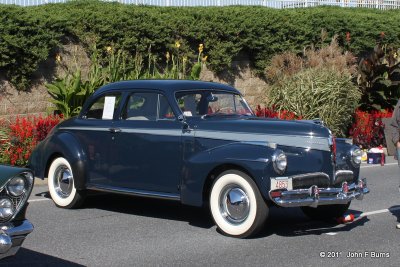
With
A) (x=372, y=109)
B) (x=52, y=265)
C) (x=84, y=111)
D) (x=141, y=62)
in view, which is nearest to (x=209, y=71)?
(x=141, y=62)

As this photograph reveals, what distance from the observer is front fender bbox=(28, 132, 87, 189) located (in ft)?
31.2

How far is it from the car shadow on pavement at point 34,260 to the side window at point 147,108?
252 cm

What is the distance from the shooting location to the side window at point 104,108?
9.60 meters

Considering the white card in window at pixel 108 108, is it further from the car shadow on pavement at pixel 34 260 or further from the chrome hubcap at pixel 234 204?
the car shadow on pavement at pixel 34 260

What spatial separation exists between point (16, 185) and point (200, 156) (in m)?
3.23

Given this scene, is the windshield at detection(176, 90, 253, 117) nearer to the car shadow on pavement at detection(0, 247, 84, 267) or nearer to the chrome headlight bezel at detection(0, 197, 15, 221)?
the car shadow on pavement at detection(0, 247, 84, 267)

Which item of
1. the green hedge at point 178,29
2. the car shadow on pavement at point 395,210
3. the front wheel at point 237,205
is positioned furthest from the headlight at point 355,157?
the green hedge at point 178,29

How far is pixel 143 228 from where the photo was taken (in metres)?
8.64

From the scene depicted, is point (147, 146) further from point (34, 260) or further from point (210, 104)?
point (34, 260)

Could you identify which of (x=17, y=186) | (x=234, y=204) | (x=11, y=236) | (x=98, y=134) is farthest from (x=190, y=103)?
(x=11, y=236)

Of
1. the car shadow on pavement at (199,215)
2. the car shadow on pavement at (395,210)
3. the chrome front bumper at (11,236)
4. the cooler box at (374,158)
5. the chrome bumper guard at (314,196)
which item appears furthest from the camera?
the cooler box at (374,158)

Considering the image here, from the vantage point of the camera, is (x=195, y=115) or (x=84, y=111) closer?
(x=195, y=115)

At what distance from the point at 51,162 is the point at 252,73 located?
10843 millimetres

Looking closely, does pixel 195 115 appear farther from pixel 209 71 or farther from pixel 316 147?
pixel 209 71
